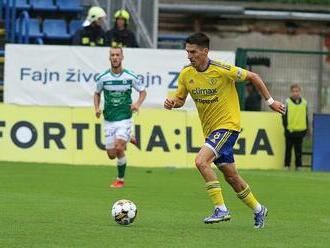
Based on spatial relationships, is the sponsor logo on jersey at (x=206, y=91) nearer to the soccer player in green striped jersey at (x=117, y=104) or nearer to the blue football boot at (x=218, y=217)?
the blue football boot at (x=218, y=217)

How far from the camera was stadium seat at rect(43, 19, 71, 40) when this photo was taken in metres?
29.5

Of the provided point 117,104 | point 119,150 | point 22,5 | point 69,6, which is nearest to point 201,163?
point 119,150

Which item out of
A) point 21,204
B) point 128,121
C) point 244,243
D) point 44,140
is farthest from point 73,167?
point 244,243

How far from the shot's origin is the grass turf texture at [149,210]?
1093cm

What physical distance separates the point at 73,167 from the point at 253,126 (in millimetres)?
4419

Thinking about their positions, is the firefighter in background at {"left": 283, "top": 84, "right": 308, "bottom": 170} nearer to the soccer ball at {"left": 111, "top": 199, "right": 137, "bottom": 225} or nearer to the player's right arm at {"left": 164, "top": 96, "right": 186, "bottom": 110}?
the player's right arm at {"left": 164, "top": 96, "right": 186, "bottom": 110}

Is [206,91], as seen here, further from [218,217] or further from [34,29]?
[34,29]

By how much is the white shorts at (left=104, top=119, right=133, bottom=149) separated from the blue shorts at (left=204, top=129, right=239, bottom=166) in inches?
256

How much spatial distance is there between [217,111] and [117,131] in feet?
21.4

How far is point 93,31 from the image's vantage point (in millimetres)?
26266

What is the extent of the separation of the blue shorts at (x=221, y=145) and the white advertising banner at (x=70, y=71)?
40.6 ft

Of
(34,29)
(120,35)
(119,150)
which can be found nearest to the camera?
(119,150)

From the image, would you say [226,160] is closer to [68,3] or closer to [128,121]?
[128,121]

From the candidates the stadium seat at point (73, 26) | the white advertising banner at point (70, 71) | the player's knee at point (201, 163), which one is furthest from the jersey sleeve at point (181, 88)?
the stadium seat at point (73, 26)
